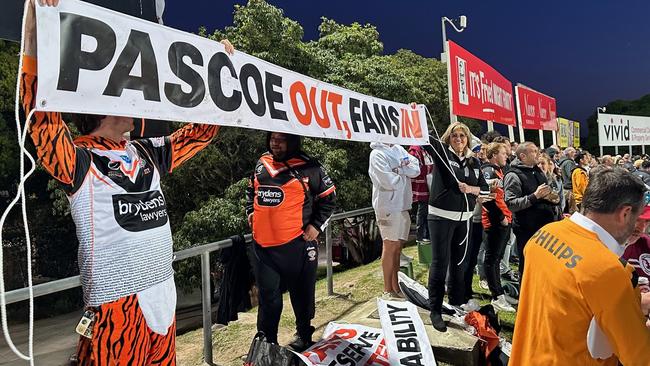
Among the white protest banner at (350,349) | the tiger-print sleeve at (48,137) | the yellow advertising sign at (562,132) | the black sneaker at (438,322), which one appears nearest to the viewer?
the tiger-print sleeve at (48,137)

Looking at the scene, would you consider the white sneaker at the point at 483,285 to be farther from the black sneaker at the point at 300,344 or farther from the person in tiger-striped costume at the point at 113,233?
the person in tiger-striped costume at the point at 113,233

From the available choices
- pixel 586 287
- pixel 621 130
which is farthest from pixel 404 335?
pixel 621 130

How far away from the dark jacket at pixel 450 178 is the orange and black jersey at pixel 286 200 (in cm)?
102

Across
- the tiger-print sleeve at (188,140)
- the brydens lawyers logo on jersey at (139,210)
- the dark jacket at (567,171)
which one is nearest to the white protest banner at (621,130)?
the dark jacket at (567,171)

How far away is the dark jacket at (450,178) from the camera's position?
12.7ft

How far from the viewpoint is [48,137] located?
62.9 inches

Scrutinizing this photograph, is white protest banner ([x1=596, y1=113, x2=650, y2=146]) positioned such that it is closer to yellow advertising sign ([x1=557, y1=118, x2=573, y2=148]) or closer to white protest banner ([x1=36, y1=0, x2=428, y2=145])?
yellow advertising sign ([x1=557, y1=118, x2=573, y2=148])

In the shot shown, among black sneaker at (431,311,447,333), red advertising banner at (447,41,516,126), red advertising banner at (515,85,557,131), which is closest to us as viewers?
black sneaker at (431,311,447,333)

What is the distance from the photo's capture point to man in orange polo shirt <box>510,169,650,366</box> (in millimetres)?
1636

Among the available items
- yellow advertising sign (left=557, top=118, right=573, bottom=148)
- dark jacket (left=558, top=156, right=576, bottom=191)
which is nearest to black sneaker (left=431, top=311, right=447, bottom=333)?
dark jacket (left=558, top=156, right=576, bottom=191)

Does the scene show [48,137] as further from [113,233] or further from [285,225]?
[285,225]

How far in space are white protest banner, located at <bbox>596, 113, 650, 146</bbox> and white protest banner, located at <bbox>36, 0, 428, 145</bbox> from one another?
Answer: 1454 centimetres

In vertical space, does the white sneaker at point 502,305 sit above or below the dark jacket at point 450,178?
below

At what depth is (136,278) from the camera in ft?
5.86
